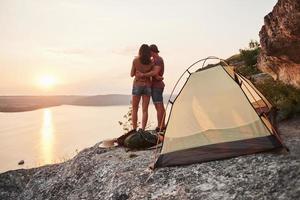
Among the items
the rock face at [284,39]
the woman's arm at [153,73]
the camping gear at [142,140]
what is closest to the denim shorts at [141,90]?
the woman's arm at [153,73]

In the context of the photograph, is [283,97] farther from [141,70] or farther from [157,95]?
[141,70]

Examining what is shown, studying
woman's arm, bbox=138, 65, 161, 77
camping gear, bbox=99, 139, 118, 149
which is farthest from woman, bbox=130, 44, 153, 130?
camping gear, bbox=99, 139, 118, 149

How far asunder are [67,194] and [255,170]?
6227 millimetres

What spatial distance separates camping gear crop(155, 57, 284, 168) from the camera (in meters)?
9.43

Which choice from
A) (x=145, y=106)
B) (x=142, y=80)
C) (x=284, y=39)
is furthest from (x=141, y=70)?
(x=284, y=39)

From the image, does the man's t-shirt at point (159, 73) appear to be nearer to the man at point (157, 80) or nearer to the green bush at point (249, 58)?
the man at point (157, 80)

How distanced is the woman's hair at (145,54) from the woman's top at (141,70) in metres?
0.16

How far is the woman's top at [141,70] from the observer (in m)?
13.2

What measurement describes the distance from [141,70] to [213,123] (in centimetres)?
412

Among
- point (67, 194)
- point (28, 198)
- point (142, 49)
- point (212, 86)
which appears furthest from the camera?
point (28, 198)

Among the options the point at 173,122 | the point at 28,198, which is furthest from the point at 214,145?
the point at 28,198

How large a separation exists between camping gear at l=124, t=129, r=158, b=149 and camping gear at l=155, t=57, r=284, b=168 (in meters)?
2.22

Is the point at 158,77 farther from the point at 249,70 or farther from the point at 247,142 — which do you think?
the point at 249,70

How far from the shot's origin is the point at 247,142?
9.41 metres
